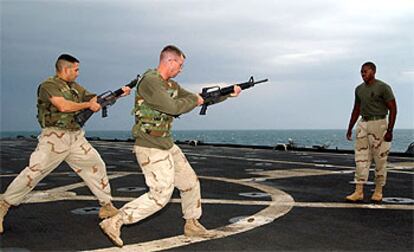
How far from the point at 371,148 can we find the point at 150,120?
163 inches

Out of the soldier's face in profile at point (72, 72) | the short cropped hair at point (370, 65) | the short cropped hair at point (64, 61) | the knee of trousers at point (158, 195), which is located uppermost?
the short cropped hair at point (370, 65)

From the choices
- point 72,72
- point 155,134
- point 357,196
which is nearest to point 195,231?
point 155,134

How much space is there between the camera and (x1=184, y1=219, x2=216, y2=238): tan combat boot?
4895mm

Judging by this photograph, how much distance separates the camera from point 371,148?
7242 millimetres

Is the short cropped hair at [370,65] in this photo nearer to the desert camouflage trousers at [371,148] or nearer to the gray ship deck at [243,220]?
the desert camouflage trousers at [371,148]

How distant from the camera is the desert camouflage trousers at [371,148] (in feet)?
23.3

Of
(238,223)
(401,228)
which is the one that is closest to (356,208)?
(401,228)

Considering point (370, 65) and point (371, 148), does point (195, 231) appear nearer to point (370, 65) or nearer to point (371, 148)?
point (371, 148)

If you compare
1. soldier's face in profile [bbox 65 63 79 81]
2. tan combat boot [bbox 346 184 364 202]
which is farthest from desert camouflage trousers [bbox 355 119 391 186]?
soldier's face in profile [bbox 65 63 79 81]

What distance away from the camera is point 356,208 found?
6.58 metres

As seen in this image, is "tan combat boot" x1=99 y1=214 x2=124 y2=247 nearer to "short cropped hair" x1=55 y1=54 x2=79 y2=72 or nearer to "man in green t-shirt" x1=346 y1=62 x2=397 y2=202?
"short cropped hair" x1=55 y1=54 x2=79 y2=72

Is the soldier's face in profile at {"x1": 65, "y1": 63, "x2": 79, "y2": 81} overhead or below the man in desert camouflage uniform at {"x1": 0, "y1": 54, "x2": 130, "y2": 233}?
overhead

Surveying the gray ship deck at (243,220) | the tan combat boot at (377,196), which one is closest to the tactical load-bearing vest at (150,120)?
the gray ship deck at (243,220)

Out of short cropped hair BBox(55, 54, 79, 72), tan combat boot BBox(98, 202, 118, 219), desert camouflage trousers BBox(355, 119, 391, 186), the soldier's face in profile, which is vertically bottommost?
tan combat boot BBox(98, 202, 118, 219)
